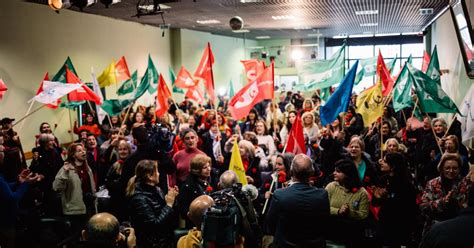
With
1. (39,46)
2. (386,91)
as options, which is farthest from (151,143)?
(39,46)

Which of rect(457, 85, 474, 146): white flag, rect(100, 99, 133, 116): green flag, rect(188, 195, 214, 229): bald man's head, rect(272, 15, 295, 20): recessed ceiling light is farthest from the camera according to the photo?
rect(272, 15, 295, 20): recessed ceiling light

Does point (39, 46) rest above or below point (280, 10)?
below

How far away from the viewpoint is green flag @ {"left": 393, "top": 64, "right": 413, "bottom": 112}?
8461mm

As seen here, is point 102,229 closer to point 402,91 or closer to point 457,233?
point 457,233

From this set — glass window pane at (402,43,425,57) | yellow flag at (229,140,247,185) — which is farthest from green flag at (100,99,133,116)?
glass window pane at (402,43,425,57)

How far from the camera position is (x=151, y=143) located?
20.6ft

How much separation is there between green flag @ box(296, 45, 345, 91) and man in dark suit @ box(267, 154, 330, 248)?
21.9 ft

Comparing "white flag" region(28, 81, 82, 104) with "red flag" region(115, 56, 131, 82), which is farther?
"red flag" region(115, 56, 131, 82)

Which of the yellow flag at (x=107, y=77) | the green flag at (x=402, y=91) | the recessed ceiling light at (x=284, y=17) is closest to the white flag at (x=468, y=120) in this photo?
the green flag at (x=402, y=91)

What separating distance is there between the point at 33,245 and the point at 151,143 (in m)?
2.19

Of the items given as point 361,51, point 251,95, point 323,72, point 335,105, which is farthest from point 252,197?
point 361,51

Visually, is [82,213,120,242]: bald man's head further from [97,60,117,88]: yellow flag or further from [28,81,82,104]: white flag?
[97,60,117,88]: yellow flag

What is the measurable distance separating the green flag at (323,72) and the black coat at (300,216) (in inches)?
263

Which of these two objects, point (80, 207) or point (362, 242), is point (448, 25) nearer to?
point (362, 242)
